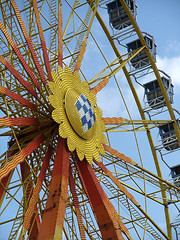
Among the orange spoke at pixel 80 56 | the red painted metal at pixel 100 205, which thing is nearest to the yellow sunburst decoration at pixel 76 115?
the red painted metal at pixel 100 205

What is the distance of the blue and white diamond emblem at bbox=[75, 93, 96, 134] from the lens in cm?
1922

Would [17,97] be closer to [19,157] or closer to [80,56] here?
[19,157]

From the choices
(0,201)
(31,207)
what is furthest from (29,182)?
(31,207)

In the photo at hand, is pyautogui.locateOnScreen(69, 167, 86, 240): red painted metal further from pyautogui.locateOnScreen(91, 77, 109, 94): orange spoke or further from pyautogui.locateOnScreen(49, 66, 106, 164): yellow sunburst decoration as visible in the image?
pyautogui.locateOnScreen(91, 77, 109, 94): orange spoke

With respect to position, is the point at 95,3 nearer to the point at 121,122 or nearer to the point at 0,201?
the point at 121,122

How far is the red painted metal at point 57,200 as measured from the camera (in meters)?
15.8

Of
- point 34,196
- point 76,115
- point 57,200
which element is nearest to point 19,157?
point 34,196

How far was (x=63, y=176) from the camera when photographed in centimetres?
1725

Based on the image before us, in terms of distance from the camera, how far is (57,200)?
653 inches

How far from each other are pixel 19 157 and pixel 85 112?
3.25 metres

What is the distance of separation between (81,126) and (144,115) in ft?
37.3

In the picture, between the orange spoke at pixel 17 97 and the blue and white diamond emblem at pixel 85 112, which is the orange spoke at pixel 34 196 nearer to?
the blue and white diamond emblem at pixel 85 112

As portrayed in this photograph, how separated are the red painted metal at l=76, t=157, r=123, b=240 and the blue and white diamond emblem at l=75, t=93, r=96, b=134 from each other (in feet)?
4.21

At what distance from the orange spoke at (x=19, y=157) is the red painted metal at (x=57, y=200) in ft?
2.78
